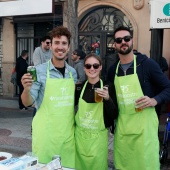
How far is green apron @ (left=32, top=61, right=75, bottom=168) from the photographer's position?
2805mm

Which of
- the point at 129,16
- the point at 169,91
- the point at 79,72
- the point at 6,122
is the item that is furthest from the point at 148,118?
the point at 129,16

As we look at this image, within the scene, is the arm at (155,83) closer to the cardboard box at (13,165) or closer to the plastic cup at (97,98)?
the plastic cup at (97,98)

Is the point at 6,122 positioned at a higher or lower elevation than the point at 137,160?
lower

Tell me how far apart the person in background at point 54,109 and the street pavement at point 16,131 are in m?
2.25

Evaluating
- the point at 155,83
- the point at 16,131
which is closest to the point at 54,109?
the point at 155,83

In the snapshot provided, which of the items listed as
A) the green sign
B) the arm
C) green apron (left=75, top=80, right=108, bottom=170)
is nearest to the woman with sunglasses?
green apron (left=75, top=80, right=108, bottom=170)

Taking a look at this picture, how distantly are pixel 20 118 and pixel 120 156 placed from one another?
595 cm

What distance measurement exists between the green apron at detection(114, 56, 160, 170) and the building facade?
6.63 meters

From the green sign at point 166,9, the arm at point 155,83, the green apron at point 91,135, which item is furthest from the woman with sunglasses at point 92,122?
the green sign at point 166,9

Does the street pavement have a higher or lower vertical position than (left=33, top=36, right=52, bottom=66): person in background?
lower

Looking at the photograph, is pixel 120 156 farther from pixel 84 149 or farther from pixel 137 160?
pixel 84 149

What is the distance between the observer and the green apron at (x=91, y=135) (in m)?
2.84

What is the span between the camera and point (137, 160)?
2861 millimetres

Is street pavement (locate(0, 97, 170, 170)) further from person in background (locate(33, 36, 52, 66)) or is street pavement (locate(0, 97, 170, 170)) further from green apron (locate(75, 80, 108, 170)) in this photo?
green apron (locate(75, 80, 108, 170))
